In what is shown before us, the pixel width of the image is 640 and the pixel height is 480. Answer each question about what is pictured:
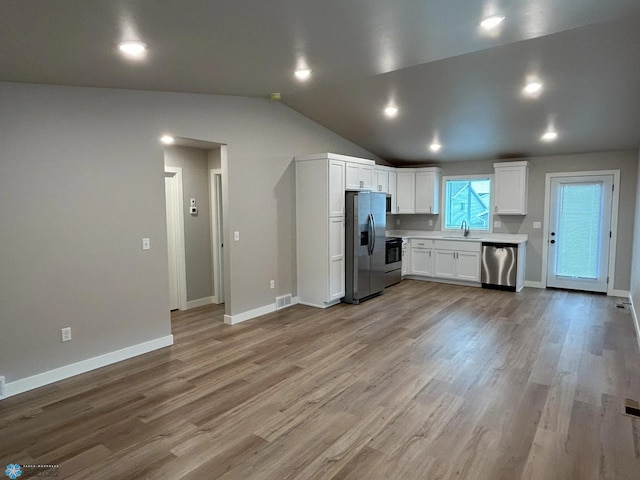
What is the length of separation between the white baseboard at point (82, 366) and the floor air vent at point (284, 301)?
1.71 meters

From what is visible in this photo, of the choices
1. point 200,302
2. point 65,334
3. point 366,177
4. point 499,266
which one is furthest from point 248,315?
point 499,266

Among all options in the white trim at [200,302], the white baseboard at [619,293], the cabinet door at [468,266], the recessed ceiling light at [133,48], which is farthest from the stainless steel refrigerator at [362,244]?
the white baseboard at [619,293]

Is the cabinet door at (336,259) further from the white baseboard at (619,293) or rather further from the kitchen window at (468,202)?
the white baseboard at (619,293)

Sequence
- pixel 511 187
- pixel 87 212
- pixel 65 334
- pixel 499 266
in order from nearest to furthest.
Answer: pixel 65 334, pixel 87 212, pixel 499 266, pixel 511 187

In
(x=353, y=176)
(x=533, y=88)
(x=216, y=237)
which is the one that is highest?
(x=533, y=88)

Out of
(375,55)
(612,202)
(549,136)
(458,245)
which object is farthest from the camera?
(458,245)

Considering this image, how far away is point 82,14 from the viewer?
1983 mm

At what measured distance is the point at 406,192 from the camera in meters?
8.00

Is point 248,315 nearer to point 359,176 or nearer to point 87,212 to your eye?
point 87,212

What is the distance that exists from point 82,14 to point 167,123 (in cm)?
219

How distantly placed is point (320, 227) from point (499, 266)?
347cm

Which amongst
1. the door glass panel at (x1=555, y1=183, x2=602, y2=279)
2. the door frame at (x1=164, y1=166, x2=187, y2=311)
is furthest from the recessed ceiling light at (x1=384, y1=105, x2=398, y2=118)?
the door glass panel at (x1=555, y1=183, x2=602, y2=279)

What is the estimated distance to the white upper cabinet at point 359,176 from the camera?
5.89 m

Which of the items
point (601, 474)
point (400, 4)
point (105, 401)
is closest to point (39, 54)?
point (400, 4)
